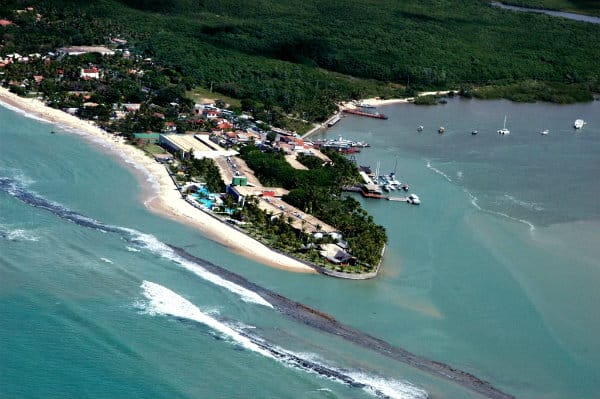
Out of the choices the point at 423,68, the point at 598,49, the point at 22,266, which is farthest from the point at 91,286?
the point at 598,49

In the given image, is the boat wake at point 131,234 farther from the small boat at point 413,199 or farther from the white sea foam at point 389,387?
the small boat at point 413,199

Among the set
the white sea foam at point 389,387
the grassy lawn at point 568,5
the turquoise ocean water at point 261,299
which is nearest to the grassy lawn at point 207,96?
the turquoise ocean water at point 261,299

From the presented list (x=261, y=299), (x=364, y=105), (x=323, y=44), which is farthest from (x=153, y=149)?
(x=323, y=44)

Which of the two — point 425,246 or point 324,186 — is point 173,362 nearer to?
point 425,246

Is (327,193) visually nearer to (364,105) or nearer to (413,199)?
(413,199)

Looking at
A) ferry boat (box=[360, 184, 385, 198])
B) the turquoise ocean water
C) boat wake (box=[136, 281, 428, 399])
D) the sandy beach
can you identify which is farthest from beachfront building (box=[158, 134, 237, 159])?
boat wake (box=[136, 281, 428, 399])
